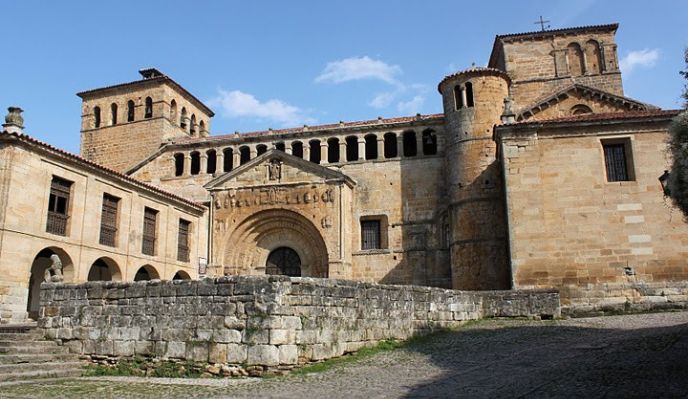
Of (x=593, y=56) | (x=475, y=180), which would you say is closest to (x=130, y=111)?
(x=475, y=180)

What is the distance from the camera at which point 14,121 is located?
54.7ft

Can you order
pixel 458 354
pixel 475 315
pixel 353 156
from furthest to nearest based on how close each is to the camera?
pixel 353 156 < pixel 475 315 < pixel 458 354

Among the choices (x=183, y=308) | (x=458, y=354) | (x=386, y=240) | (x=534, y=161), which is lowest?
(x=458, y=354)


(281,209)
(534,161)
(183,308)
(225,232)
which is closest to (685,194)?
(183,308)

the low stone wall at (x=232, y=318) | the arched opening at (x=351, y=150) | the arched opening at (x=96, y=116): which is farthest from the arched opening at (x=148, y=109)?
the low stone wall at (x=232, y=318)

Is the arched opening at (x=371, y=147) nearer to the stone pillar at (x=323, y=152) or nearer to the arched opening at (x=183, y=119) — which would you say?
the stone pillar at (x=323, y=152)

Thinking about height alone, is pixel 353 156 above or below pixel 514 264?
above

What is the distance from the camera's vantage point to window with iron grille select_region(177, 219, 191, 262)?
936 inches

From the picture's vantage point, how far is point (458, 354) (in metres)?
10.5

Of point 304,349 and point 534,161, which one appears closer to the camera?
point 304,349

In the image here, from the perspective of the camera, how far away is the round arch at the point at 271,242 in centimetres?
2347

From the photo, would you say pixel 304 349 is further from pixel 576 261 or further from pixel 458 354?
pixel 576 261

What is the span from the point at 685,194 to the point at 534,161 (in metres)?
9.67

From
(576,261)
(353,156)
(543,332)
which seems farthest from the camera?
(353,156)
